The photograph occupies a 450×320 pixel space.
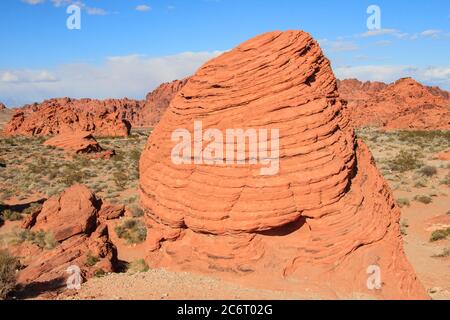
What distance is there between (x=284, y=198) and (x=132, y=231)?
9823mm

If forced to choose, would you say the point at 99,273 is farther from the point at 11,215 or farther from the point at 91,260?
the point at 11,215

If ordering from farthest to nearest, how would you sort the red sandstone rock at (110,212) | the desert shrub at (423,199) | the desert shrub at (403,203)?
the desert shrub at (423,199) < the desert shrub at (403,203) < the red sandstone rock at (110,212)

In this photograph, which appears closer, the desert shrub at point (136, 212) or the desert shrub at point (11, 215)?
the desert shrub at point (136, 212)

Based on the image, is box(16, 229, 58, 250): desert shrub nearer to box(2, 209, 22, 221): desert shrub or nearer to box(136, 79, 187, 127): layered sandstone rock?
box(2, 209, 22, 221): desert shrub

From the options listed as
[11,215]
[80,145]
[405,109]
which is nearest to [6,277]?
[11,215]

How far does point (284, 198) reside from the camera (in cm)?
835

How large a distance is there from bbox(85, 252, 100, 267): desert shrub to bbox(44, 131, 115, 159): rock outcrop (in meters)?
28.1

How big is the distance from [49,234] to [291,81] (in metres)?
8.93

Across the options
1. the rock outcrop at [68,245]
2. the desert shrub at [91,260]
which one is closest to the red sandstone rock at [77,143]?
the rock outcrop at [68,245]

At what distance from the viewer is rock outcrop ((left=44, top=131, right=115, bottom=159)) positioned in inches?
1533

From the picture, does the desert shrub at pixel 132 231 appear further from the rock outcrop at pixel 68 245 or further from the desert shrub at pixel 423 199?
the desert shrub at pixel 423 199

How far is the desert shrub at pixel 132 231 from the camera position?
15758 mm

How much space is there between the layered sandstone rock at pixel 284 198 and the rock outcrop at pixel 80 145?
30.7m
